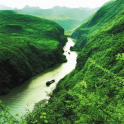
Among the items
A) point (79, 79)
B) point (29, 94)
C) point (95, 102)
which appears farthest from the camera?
point (29, 94)

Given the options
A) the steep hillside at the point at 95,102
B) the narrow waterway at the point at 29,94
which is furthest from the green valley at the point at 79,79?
the narrow waterway at the point at 29,94

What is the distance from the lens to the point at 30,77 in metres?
76.7

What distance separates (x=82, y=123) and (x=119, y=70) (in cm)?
2550

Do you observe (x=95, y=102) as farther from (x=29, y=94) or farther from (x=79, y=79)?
(x=29, y=94)

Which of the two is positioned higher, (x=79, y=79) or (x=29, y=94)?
(x=79, y=79)

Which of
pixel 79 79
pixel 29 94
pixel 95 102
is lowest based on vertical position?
pixel 29 94

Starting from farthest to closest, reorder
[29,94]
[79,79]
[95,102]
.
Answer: [29,94], [79,79], [95,102]

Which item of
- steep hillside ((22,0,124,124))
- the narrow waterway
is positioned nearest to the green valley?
steep hillside ((22,0,124,124))

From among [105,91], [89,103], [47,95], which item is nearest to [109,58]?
[105,91]

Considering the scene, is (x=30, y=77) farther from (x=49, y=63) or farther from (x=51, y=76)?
(x=49, y=63)

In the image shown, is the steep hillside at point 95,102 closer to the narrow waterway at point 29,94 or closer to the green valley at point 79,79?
the green valley at point 79,79

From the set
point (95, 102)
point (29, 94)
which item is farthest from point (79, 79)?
point (95, 102)

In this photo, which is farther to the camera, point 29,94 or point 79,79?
point 29,94

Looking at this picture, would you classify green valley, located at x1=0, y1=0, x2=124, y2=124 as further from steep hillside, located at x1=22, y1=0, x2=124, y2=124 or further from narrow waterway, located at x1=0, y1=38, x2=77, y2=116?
narrow waterway, located at x1=0, y1=38, x2=77, y2=116
